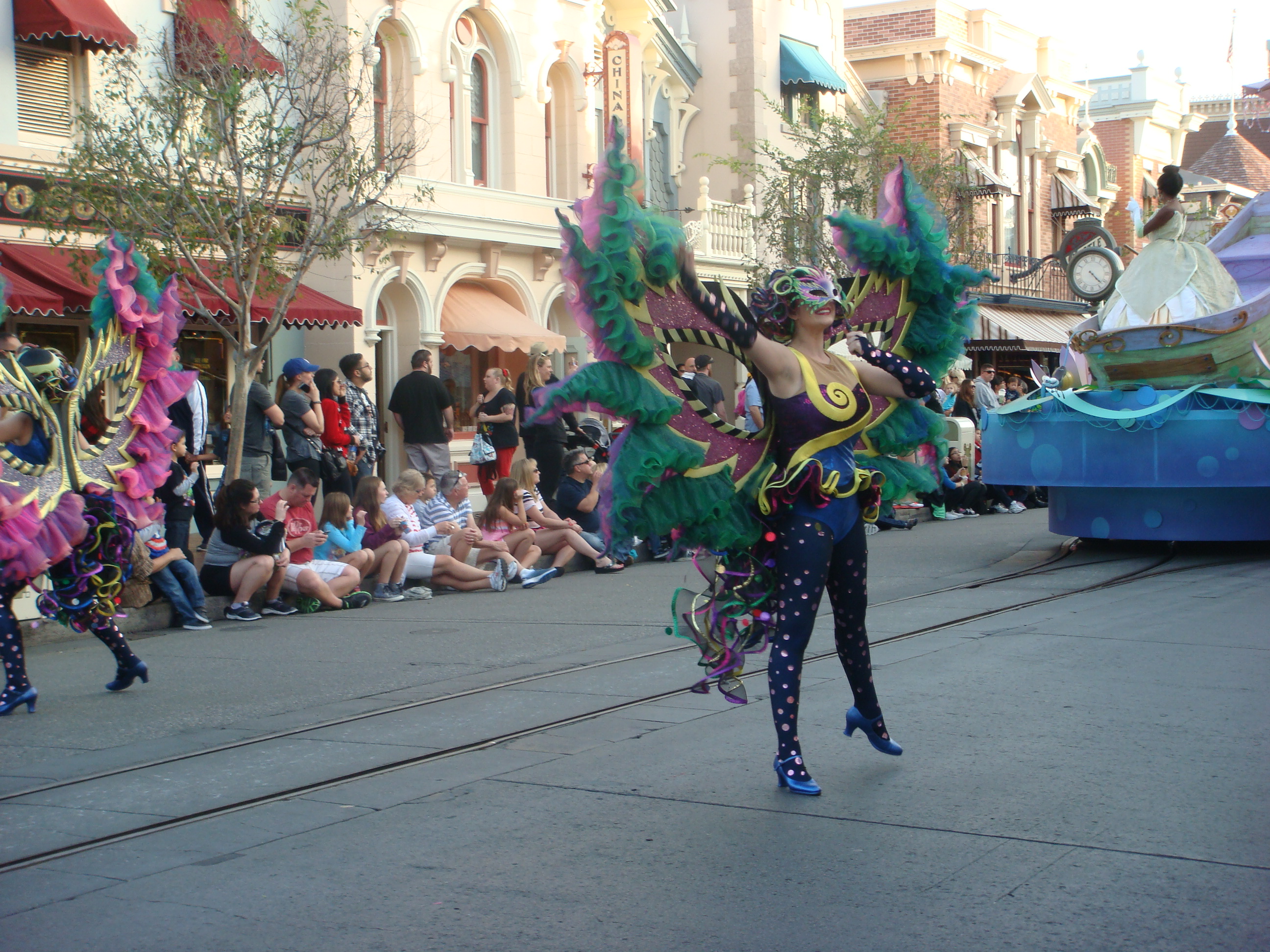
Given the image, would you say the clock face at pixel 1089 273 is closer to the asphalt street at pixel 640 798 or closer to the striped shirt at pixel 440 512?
the striped shirt at pixel 440 512

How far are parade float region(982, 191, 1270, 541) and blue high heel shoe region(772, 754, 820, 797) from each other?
7.27m

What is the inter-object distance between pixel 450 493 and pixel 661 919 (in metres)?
8.25

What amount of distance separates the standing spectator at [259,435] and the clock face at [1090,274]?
10598 mm

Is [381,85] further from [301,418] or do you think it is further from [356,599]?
[356,599]

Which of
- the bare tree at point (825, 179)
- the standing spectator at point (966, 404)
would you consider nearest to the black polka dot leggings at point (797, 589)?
the standing spectator at point (966, 404)

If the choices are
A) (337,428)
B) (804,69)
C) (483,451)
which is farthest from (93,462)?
(804,69)

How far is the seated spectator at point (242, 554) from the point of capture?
9672mm

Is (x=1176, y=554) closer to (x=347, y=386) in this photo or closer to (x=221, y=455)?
(x=347, y=386)

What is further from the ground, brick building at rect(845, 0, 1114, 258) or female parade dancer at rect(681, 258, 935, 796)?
brick building at rect(845, 0, 1114, 258)

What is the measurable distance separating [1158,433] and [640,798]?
7.68 metres

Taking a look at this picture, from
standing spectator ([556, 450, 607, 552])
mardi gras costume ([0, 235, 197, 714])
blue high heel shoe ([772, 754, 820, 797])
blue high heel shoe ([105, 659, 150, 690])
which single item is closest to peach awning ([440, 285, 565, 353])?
standing spectator ([556, 450, 607, 552])

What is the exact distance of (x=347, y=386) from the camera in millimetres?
13047

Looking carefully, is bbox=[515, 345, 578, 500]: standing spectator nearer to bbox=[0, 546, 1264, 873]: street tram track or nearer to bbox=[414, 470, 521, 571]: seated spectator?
bbox=[414, 470, 521, 571]: seated spectator

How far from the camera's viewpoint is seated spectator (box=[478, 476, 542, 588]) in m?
11.6
